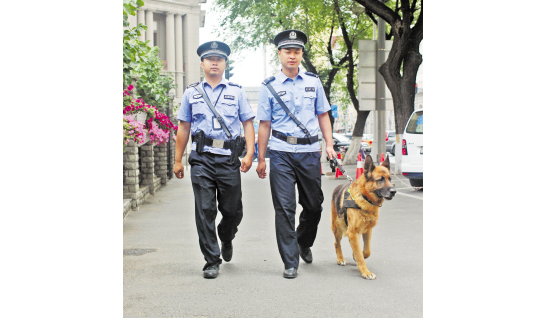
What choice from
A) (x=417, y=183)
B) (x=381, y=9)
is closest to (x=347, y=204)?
(x=417, y=183)

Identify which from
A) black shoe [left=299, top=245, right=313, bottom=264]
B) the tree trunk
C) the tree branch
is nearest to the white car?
the tree branch

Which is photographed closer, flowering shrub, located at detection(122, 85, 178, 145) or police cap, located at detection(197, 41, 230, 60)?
police cap, located at detection(197, 41, 230, 60)

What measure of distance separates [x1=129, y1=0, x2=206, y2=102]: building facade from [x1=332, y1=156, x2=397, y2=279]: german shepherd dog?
3474 cm

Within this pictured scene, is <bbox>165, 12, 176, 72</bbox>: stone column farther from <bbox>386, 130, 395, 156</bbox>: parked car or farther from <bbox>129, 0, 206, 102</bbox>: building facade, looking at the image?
<bbox>386, 130, 395, 156</bbox>: parked car

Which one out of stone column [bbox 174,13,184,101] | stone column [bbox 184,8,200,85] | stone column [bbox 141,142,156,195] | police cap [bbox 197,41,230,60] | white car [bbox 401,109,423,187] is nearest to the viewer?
police cap [bbox 197,41,230,60]

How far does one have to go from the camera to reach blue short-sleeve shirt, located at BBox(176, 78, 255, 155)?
515 cm

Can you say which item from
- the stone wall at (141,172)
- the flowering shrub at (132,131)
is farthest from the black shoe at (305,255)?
the stone wall at (141,172)

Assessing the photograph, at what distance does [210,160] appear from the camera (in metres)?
5.16

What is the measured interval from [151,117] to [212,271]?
657 centimetres

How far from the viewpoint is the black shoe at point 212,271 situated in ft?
16.7

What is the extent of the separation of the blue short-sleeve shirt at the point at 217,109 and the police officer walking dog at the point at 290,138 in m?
0.22

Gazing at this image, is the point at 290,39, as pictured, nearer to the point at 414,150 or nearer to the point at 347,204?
the point at 347,204

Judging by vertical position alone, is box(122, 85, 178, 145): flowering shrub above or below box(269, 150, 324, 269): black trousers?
above

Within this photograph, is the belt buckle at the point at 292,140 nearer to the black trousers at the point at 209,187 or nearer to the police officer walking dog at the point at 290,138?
the police officer walking dog at the point at 290,138
